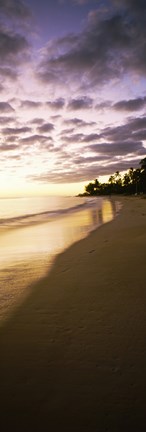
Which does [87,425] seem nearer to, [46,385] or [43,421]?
[43,421]

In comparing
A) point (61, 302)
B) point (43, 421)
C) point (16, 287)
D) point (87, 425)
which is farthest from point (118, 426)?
point (16, 287)

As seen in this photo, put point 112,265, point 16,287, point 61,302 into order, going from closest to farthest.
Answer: point 61,302 → point 16,287 → point 112,265

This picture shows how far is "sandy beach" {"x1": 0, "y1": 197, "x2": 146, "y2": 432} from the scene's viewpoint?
6.56 feet

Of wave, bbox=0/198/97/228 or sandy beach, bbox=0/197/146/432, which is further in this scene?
wave, bbox=0/198/97/228

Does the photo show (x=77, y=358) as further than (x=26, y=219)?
No

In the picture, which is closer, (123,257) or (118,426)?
(118,426)

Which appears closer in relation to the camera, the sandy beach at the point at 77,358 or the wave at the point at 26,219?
the sandy beach at the point at 77,358

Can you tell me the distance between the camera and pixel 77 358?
8.66 ft

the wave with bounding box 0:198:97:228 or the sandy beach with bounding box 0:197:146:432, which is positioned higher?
the wave with bounding box 0:198:97:228

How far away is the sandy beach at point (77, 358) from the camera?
1998 millimetres

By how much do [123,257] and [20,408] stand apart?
15.2 feet

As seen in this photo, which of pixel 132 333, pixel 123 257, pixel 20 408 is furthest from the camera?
pixel 123 257

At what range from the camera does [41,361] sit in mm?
2645

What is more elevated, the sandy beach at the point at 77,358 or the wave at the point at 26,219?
the wave at the point at 26,219
